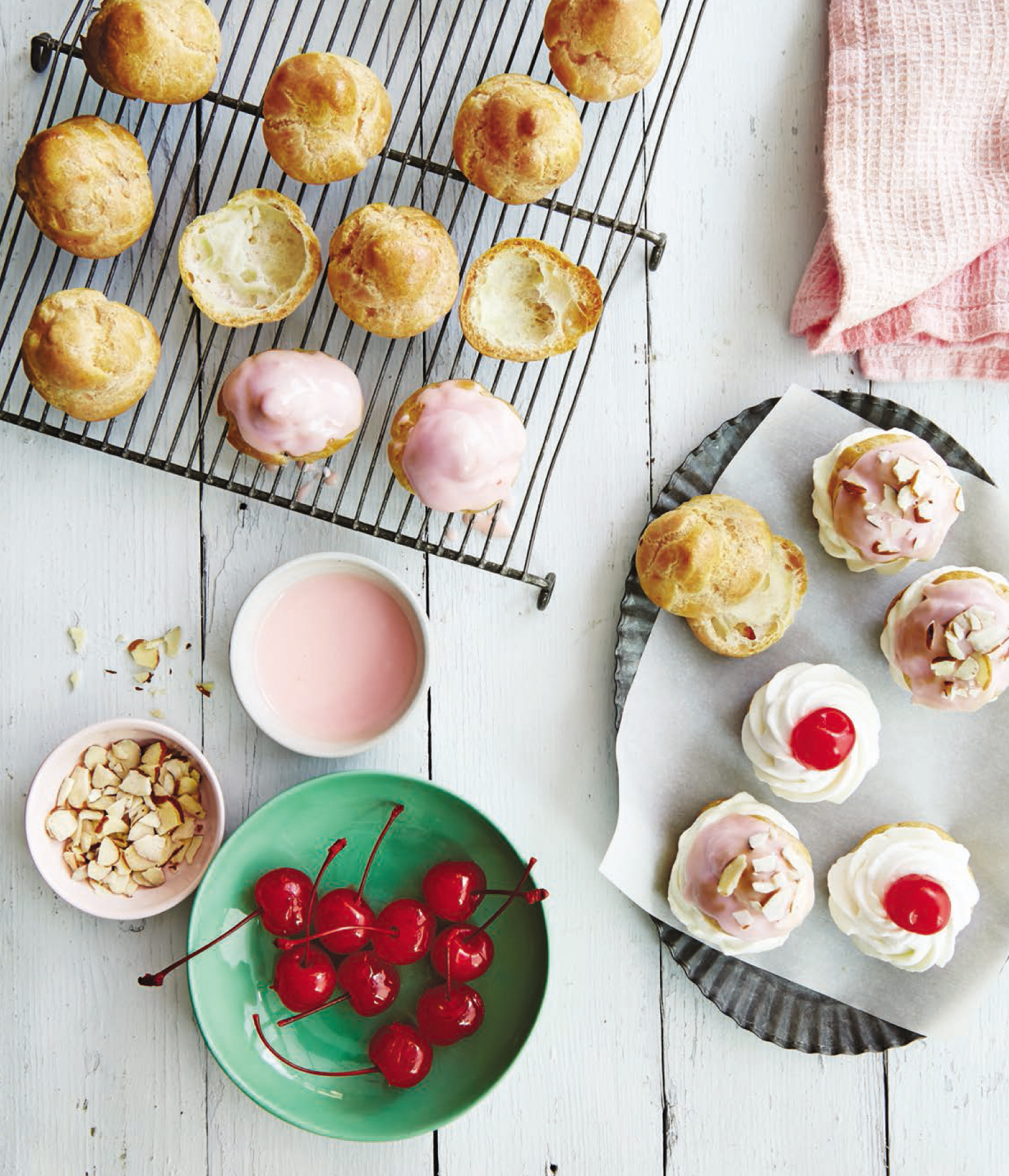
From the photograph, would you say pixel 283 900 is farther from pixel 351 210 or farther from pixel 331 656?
pixel 351 210

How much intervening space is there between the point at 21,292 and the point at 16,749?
0.74m

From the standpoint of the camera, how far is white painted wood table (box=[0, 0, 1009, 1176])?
1680 mm

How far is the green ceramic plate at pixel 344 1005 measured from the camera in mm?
1574

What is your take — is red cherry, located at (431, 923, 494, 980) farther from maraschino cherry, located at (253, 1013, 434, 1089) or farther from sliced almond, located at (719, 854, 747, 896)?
sliced almond, located at (719, 854, 747, 896)

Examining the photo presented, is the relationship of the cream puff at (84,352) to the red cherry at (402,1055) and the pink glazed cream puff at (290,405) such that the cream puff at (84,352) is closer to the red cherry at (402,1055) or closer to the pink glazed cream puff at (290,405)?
the pink glazed cream puff at (290,405)

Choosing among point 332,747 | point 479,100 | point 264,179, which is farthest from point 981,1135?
point 264,179

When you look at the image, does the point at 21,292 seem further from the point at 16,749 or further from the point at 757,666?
the point at 757,666

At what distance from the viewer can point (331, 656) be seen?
1623 mm

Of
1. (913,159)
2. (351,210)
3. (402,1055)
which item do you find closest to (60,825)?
(402,1055)

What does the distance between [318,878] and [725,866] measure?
616 mm

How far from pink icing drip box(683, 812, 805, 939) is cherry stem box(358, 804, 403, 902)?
0.47 metres

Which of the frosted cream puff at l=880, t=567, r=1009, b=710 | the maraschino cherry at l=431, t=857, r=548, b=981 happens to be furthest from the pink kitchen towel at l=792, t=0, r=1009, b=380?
the maraschino cherry at l=431, t=857, r=548, b=981

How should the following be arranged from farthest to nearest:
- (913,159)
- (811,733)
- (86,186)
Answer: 1. (913,159)
2. (811,733)
3. (86,186)

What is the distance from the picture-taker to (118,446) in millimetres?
1621
